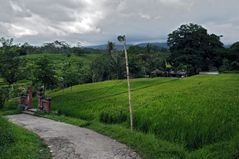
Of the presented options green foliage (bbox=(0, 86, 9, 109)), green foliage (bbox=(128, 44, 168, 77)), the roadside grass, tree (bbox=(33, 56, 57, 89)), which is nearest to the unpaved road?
the roadside grass

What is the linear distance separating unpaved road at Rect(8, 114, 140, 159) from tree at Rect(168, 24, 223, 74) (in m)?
45.3

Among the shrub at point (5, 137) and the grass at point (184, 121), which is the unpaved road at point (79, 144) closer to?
the grass at point (184, 121)

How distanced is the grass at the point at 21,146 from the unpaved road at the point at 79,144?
0.32 metres

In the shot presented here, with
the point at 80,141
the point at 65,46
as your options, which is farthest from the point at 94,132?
the point at 65,46

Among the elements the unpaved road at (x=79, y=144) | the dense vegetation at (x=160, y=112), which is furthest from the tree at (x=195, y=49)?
the unpaved road at (x=79, y=144)

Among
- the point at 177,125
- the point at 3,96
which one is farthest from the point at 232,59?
the point at 177,125

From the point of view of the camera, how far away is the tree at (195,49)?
5888cm

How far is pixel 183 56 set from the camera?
58750 millimetres

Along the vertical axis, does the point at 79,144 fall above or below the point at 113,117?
below

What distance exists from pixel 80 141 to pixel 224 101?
8.00 m

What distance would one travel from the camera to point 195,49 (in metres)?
60.3

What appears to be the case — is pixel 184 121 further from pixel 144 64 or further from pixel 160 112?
pixel 144 64

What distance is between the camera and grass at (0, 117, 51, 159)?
33.6ft

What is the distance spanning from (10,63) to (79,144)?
19437 mm
